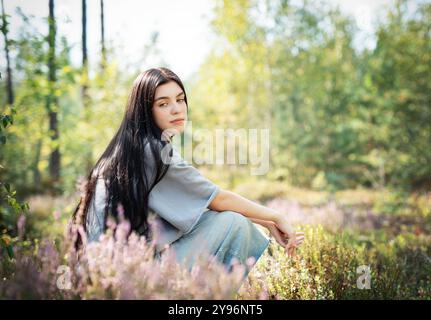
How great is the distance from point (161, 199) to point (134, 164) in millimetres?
248

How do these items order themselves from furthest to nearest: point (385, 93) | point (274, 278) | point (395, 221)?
point (385, 93) → point (395, 221) → point (274, 278)

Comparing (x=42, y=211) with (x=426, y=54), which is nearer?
(x=42, y=211)

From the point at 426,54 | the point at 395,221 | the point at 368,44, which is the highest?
the point at 368,44

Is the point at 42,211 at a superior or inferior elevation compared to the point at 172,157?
inferior

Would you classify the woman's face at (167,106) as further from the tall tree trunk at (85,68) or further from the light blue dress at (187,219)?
the tall tree trunk at (85,68)

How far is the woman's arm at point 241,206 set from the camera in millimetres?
2295

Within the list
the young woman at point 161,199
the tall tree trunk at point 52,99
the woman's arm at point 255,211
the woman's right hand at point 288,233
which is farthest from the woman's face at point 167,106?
the tall tree trunk at point 52,99

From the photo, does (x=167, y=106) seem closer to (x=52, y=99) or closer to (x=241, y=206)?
(x=241, y=206)

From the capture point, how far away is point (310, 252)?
2.65 meters

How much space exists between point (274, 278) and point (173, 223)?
70 centimetres

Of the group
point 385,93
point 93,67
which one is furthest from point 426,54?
point 93,67

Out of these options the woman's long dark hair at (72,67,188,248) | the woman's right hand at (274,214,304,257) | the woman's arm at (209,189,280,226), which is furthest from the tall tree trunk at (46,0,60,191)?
the woman's right hand at (274,214,304,257)
